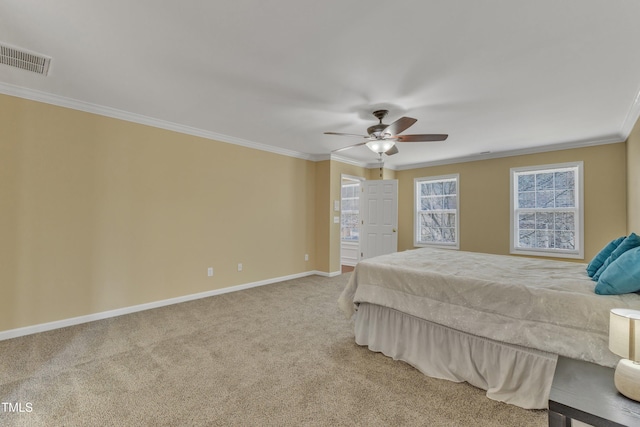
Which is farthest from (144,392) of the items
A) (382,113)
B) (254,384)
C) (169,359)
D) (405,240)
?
(405,240)

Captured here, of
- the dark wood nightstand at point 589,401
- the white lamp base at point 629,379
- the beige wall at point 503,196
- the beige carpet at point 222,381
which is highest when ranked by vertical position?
the beige wall at point 503,196

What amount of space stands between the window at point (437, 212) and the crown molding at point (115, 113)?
362 cm

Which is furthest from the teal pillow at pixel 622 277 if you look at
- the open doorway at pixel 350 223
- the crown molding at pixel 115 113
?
the open doorway at pixel 350 223

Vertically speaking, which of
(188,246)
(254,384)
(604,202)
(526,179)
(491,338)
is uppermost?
(526,179)

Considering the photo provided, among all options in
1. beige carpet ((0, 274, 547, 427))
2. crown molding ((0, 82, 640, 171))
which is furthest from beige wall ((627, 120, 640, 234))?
beige carpet ((0, 274, 547, 427))

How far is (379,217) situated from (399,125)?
334 cm

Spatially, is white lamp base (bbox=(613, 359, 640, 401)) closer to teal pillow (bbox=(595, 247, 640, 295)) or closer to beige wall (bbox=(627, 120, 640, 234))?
teal pillow (bbox=(595, 247, 640, 295))

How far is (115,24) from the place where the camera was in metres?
1.86

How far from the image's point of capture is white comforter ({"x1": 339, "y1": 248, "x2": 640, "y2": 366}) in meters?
1.72

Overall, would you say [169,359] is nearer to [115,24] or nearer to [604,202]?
[115,24]

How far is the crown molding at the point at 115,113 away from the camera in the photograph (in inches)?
112

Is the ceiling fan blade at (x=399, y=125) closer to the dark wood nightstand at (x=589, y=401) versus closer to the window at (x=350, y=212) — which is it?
the dark wood nightstand at (x=589, y=401)

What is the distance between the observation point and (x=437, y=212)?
6.18 metres

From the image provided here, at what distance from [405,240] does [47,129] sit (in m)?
6.27
